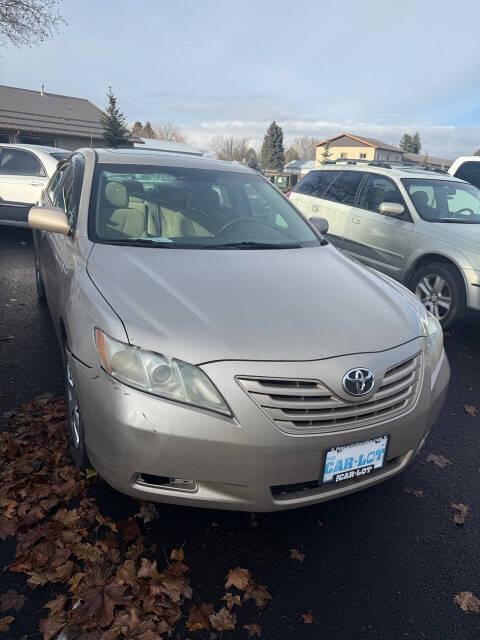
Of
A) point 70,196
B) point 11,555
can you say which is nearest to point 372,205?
point 70,196

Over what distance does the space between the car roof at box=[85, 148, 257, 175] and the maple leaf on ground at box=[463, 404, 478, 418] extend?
8.78 ft

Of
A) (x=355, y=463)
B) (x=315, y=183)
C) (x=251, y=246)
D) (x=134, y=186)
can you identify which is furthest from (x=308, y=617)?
(x=315, y=183)

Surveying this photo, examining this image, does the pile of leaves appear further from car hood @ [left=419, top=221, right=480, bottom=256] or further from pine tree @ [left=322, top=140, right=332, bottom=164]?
Answer: pine tree @ [left=322, top=140, right=332, bottom=164]

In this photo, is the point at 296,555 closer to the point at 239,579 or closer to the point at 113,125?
the point at 239,579

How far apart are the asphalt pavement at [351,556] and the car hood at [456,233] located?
293 centimetres

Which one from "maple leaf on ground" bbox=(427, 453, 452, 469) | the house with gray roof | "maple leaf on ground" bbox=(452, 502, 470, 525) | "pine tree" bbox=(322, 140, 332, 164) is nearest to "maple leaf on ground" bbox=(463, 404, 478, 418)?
"maple leaf on ground" bbox=(427, 453, 452, 469)

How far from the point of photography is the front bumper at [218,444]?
1.89m

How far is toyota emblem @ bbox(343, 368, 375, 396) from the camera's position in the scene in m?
2.03

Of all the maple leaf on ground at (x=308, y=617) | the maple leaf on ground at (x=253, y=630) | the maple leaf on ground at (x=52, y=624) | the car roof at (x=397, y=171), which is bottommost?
the maple leaf on ground at (x=52, y=624)

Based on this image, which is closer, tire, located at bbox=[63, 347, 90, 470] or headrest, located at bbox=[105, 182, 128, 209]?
tire, located at bbox=[63, 347, 90, 470]

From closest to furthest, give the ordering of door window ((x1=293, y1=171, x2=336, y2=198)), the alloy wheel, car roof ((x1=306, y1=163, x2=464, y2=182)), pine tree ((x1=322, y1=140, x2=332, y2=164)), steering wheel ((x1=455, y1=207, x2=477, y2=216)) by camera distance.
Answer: the alloy wheel, steering wheel ((x1=455, y1=207, x2=477, y2=216)), car roof ((x1=306, y1=163, x2=464, y2=182)), door window ((x1=293, y1=171, x2=336, y2=198)), pine tree ((x1=322, y1=140, x2=332, y2=164))

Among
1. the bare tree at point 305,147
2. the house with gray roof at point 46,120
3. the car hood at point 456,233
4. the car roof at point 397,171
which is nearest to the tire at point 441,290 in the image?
the car hood at point 456,233

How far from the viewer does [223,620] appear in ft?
6.29

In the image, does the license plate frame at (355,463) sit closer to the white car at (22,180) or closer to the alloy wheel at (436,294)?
the alloy wheel at (436,294)
